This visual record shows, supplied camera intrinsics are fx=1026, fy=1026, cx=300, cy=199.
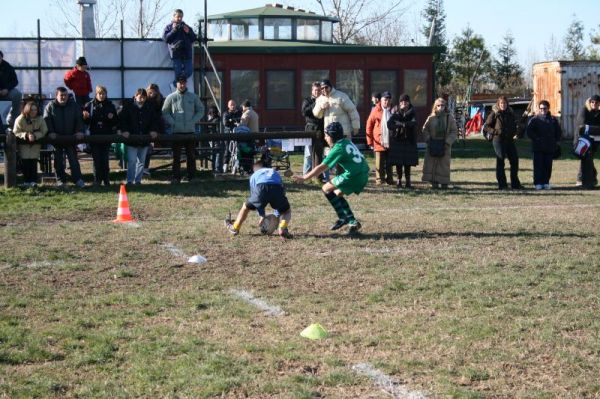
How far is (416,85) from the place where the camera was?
35312 millimetres

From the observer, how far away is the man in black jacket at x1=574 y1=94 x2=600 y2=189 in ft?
66.3

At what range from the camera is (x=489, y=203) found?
56.2ft

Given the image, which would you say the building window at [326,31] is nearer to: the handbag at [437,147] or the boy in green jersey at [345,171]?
the handbag at [437,147]

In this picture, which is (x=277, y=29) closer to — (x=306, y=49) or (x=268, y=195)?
(x=306, y=49)

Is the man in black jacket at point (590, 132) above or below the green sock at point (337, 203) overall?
above

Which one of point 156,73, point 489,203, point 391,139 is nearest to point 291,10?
point 156,73

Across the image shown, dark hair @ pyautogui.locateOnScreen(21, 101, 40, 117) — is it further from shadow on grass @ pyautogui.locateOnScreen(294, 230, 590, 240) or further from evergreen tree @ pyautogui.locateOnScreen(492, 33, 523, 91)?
evergreen tree @ pyautogui.locateOnScreen(492, 33, 523, 91)

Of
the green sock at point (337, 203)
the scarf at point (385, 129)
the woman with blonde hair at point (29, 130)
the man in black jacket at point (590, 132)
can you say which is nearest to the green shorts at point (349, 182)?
the green sock at point (337, 203)

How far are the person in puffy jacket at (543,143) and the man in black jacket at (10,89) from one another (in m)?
10.1

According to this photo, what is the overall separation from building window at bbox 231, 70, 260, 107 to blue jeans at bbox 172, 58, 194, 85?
10937mm

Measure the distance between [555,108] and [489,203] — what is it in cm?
2662

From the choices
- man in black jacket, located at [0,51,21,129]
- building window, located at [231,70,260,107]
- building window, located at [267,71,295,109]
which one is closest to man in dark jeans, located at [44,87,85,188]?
man in black jacket, located at [0,51,21,129]

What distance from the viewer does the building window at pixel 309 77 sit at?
34.5 m

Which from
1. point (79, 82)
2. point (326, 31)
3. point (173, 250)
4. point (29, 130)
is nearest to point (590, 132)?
point (79, 82)
